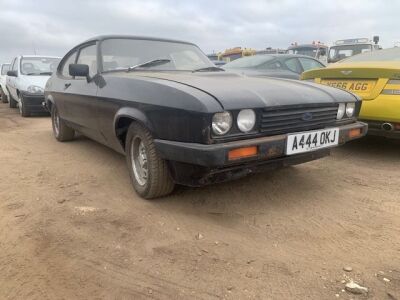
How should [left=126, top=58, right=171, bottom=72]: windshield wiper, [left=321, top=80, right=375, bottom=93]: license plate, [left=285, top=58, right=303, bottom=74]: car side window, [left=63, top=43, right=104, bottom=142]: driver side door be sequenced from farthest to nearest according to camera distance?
[left=285, top=58, right=303, bottom=74]: car side window < [left=321, top=80, right=375, bottom=93]: license plate < [left=63, top=43, right=104, bottom=142]: driver side door < [left=126, top=58, right=171, bottom=72]: windshield wiper

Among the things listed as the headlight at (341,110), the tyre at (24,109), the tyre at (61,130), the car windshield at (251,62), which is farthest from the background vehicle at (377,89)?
the tyre at (24,109)

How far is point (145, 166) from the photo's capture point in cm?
336

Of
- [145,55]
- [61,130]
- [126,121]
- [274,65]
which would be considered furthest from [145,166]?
[274,65]

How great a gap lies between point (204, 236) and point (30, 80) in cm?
789

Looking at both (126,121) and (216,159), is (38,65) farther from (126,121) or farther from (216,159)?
(216,159)

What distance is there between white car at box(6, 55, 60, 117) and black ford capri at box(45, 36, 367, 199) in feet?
17.6

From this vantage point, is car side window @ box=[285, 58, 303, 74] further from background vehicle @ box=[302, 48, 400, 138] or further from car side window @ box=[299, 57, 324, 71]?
background vehicle @ box=[302, 48, 400, 138]

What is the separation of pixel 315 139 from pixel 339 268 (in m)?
1.15

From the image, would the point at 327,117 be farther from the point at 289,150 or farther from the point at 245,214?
the point at 245,214

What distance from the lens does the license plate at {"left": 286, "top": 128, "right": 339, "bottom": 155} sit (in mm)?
2933

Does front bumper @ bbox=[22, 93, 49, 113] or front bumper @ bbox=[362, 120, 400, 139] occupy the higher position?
front bumper @ bbox=[362, 120, 400, 139]

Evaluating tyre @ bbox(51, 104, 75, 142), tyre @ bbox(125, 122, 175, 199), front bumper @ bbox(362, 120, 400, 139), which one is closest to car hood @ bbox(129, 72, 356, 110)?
tyre @ bbox(125, 122, 175, 199)

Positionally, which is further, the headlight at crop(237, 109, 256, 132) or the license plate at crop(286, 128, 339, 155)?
the license plate at crop(286, 128, 339, 155)

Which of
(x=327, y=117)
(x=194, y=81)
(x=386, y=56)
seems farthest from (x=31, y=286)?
(x=386, y=56)
